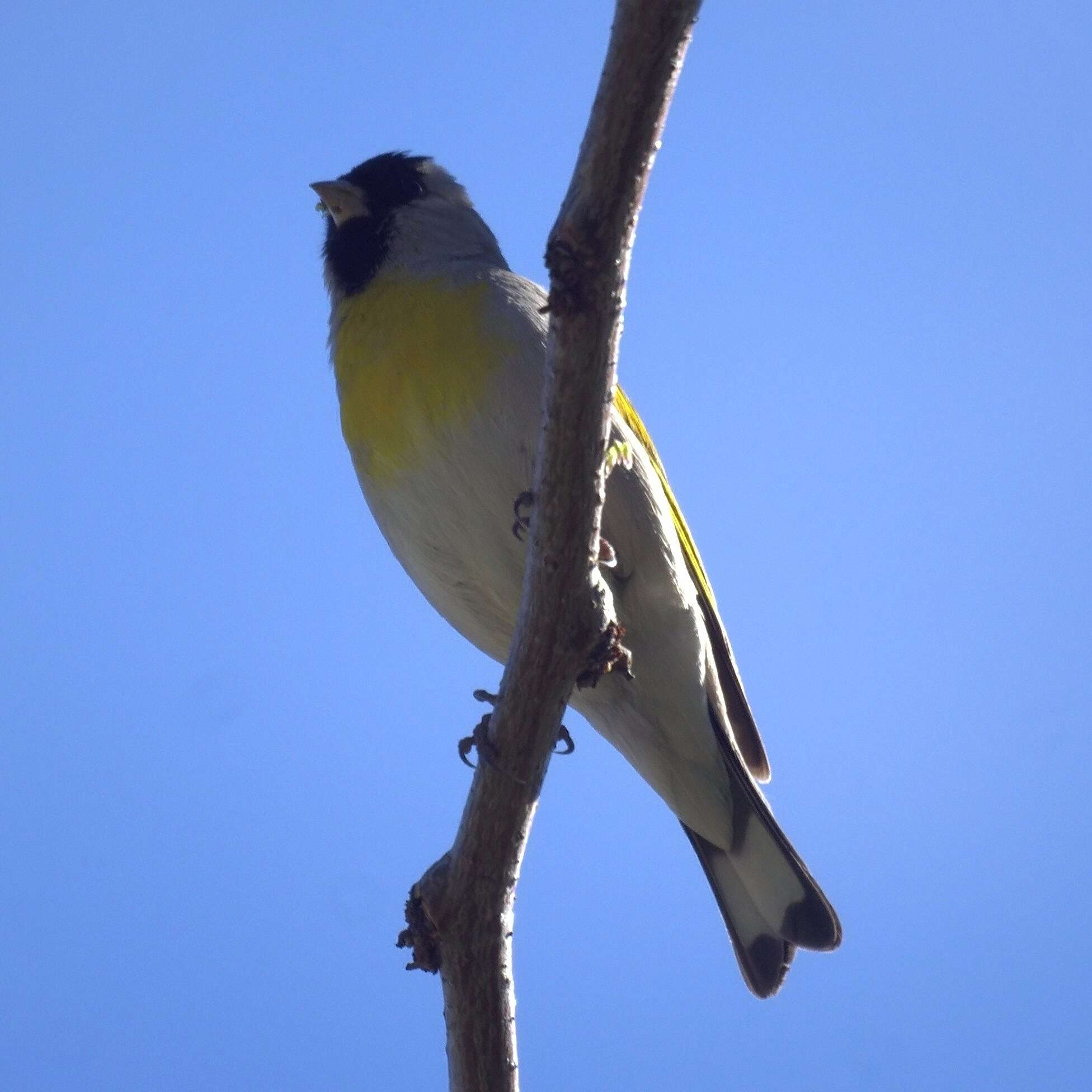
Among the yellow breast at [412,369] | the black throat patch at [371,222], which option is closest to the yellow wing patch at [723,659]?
the yellow breast at [412,369]

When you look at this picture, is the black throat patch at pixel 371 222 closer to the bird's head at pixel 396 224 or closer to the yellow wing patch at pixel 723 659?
the bird's head at pixel 396 224

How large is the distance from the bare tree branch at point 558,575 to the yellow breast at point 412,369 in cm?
110

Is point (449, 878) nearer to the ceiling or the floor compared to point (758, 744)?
nearer to the floor

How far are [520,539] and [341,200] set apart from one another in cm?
207

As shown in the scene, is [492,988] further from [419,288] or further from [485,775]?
[419,288]

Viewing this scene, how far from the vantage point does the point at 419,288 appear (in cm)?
422

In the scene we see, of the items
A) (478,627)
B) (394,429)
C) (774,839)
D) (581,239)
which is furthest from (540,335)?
(774,839)

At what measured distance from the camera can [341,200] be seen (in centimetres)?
511

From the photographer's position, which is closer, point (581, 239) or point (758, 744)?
point (581, 239)

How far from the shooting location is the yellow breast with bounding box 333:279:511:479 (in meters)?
3.79

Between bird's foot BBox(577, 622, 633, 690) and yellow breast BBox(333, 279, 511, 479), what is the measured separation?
1075 millimetres

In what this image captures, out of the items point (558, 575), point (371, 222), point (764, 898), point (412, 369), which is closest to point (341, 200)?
point (371, 222)

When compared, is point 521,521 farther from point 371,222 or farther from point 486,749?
point 371,222

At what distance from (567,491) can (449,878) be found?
3.40ft
